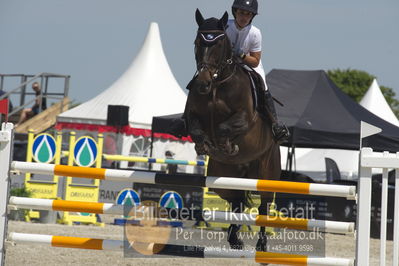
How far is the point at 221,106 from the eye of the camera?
529 centimetres

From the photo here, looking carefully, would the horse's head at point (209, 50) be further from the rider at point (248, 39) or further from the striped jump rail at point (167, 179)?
the striped jump rail at point (167, 179)

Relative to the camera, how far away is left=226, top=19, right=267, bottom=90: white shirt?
580cm

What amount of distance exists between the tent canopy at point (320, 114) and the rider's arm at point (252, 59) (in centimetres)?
606

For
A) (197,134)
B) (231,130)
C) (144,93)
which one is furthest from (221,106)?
(144,93)

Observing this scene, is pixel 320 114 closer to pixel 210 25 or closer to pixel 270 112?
pixel 270 112

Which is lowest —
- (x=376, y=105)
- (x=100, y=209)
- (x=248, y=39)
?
(x=100, y=209)

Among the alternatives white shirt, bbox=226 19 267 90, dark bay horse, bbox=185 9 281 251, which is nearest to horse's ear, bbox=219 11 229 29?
dark bay horse, bbox=185 9 281 251

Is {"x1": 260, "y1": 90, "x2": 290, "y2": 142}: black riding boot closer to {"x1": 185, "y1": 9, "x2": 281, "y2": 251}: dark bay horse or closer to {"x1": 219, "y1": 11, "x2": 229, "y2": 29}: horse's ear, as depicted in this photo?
{"x1": 185, "y1": 9, "x2": 281, "y2": 251}: dark bay horse

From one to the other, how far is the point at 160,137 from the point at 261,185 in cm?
1718

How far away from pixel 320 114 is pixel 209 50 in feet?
25.9

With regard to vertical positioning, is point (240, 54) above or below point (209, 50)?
above

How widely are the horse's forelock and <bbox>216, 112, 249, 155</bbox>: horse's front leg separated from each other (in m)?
0.66

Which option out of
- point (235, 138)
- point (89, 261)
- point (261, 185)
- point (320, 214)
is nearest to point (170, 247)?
point (261, 185)

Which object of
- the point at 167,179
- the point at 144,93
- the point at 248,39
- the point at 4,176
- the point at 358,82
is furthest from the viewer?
the point at 358,82
